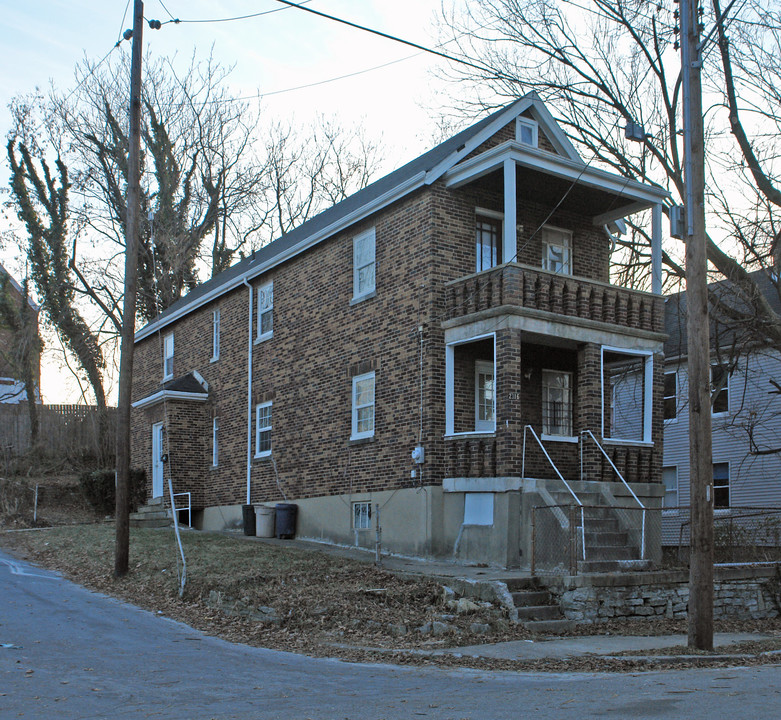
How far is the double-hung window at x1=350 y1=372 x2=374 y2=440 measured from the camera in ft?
61.1

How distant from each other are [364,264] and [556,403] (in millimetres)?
4892

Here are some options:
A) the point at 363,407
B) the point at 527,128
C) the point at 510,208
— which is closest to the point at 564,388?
the point at 363,407

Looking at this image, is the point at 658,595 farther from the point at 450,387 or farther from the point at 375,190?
the point at 375,190

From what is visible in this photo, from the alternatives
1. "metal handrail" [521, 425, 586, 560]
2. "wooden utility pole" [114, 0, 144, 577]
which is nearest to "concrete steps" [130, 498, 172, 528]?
"wooden utility pole" [114, 0, 144, 577]

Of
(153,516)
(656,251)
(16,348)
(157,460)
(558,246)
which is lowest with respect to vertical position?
(153,516)

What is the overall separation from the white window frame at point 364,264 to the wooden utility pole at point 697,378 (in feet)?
26.2

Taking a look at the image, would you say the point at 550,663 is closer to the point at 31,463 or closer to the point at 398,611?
the point at 398,611

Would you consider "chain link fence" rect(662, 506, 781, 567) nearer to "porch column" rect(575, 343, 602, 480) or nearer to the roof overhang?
"porch column" rect(575, 343, 602, 480)

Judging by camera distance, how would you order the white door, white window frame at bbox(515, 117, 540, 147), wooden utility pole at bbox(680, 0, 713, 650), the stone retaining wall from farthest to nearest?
1. the white door
2. white window frame at bbox(515, 117, 540, 147)
3. the stone retaining wall
4. wooden utility pole at bbox(680, 0, 713, 650)

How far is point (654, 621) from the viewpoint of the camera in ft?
46.0

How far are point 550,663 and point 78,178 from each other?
33222 mm

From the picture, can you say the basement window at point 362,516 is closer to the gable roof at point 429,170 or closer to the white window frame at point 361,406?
the white window frame at point 361,406

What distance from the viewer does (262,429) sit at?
22469mm

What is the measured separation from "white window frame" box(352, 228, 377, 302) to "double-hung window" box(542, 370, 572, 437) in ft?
12.9
